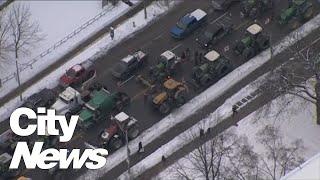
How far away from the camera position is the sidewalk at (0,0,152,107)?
8751 cm

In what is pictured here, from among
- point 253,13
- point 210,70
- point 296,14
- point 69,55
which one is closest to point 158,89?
point 210,70

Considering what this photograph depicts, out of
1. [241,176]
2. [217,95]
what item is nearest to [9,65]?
[217,95]

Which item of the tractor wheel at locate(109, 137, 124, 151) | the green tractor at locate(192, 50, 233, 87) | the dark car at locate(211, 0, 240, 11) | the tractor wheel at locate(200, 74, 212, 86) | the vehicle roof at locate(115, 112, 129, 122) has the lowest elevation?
the tractor wheel at locate(109, 137, 124, 151)

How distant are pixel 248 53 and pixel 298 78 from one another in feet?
21.1

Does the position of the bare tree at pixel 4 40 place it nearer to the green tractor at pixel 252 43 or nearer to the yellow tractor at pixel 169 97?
the yellow tractor at pixel 169 97

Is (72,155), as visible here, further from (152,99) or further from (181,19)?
Answer: (181,19)

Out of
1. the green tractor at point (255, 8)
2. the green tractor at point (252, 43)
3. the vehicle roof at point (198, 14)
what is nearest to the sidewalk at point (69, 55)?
the vehicle roof at point (198, 14)

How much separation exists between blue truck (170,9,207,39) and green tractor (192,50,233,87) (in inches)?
199

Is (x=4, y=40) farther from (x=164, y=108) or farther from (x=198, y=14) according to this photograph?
(x=198, y=14)

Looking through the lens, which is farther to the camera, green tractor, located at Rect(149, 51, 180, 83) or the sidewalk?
the sidewalk

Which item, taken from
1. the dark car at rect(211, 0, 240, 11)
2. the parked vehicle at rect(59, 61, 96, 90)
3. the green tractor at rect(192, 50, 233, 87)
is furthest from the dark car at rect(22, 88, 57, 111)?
the dark car at rect(211, 0, 240, 11)

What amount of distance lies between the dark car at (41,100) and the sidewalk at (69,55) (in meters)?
2.42

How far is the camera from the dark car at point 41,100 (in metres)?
84.7

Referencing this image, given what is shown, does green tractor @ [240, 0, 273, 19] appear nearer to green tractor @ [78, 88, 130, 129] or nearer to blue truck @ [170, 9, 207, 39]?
blue truck @ [170, 9, 207, 39]
